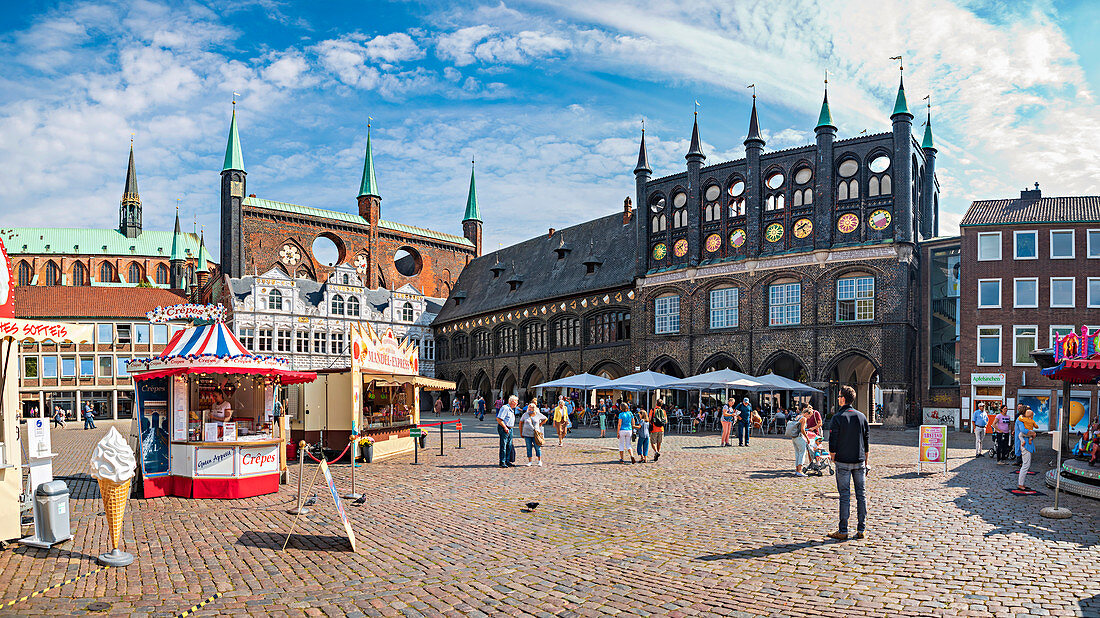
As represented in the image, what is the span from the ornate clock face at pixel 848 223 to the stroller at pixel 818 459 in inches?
831

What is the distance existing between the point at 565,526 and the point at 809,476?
7.11 meters

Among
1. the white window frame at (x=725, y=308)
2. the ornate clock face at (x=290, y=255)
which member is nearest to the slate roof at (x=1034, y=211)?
the white window frame at (x=725, y=308)

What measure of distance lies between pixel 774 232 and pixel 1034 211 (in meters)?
10.5

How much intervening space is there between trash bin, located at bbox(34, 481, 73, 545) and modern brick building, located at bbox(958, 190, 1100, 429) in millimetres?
32795

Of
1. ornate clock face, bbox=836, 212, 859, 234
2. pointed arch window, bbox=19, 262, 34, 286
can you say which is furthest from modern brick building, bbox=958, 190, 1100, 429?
pointed arch window, bbox=19, 262, 34, 286

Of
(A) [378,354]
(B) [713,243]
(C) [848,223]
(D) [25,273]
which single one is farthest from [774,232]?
(D) [25,273]

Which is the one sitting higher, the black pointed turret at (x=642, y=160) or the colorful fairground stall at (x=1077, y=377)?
the black pointed turret at (x=642, y=160)

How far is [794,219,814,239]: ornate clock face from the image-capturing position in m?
36.6

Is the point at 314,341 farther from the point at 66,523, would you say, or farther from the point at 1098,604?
the point at 1098,604

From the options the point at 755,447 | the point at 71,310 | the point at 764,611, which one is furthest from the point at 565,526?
the point at 71,310

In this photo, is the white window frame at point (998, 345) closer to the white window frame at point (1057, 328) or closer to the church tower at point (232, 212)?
the white window frame at point (1057, 328)

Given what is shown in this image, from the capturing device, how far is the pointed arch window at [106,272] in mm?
84250

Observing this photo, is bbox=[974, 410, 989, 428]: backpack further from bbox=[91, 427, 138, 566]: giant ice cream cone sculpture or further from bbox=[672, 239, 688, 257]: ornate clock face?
bbox=[672, 239, 688, 257]: ornate clock face

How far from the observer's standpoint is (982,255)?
3322cm
